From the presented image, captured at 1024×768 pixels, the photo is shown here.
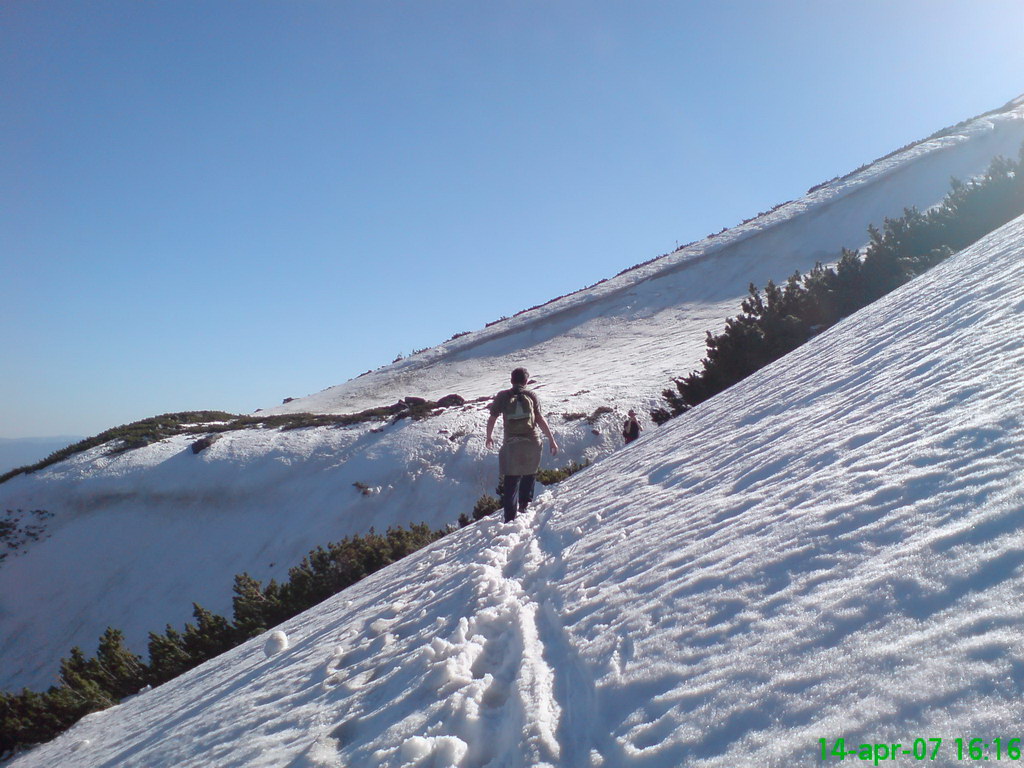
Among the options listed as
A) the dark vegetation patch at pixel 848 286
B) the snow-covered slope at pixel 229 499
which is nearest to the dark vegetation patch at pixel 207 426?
the snow-covered slope at pixel 229 499

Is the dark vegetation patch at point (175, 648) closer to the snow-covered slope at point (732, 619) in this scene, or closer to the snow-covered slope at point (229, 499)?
the snow-covered slope at point (732, 619)

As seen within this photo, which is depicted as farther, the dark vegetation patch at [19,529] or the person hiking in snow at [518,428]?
the dark vegetation patch at [19,529]

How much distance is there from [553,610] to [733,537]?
1.27m

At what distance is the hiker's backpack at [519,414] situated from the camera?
24.5ft

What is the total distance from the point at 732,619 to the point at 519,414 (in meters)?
4.79

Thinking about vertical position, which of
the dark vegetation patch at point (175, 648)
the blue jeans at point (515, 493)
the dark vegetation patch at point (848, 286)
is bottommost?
the dark vegetation patch at point (175, 648)

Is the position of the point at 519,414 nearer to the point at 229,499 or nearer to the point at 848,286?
the point at 848,286

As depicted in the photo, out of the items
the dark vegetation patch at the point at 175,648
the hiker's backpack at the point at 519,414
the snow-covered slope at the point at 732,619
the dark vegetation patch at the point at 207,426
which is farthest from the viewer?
the dark vegetation patch at the point at 207,426

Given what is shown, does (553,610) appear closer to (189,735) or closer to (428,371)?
(189,735)

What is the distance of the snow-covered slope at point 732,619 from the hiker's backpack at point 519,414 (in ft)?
3.95

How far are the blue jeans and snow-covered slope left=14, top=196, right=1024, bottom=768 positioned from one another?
89 centimetres

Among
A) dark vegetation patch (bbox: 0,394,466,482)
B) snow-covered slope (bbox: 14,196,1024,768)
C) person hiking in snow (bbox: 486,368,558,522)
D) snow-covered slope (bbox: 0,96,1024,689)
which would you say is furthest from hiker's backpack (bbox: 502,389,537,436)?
dark vegetation patch (bbox: 0,394,466,482)

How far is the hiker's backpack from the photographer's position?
746cm

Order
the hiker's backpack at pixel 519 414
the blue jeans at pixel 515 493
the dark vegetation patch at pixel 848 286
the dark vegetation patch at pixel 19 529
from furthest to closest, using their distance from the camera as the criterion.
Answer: the dark vegetation patch at pixel 19 529, the dark vegetation patch at pixel 848 286, the blue jeans at pixel 515 493, the hiker's backpack at pixel 519 414
